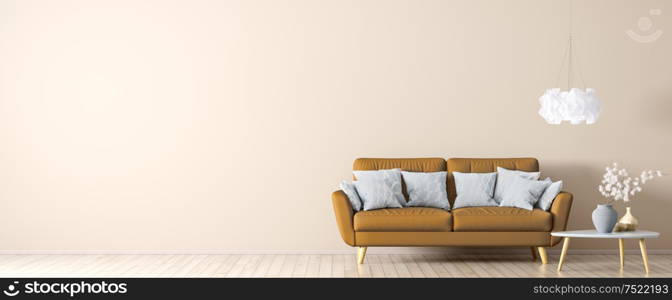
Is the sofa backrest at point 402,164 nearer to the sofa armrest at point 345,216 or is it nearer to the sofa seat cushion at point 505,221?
the sofa armrest at point 345,216

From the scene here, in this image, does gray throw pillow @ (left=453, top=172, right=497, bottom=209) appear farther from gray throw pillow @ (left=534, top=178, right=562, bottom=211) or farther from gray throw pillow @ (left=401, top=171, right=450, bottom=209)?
gray throw pillow @ (left=534, top=178, right=562, bottom=211)

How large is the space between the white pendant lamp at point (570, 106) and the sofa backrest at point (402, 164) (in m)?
1.00

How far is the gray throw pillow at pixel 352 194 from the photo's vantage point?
6988 mm

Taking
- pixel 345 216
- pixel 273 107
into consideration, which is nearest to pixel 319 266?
pixel 345 216

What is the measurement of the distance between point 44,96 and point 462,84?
12.4ft

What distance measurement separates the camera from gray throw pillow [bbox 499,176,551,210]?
6.98m

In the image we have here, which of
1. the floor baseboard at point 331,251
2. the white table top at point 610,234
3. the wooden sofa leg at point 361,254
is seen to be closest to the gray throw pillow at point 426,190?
the wooden sofa leg at point 361,254

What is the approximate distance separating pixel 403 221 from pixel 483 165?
3.55 feet

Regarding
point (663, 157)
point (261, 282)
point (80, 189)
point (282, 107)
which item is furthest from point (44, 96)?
point (663, 157)

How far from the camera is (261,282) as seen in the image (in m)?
5.97

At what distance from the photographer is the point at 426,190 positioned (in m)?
7.20

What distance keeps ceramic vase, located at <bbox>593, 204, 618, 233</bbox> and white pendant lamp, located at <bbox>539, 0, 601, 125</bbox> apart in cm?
106

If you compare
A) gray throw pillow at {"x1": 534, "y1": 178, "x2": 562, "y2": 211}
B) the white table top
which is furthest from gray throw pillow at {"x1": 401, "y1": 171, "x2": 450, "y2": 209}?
the white table top

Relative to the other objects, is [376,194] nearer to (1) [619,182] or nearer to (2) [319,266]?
(2) [319,266]
